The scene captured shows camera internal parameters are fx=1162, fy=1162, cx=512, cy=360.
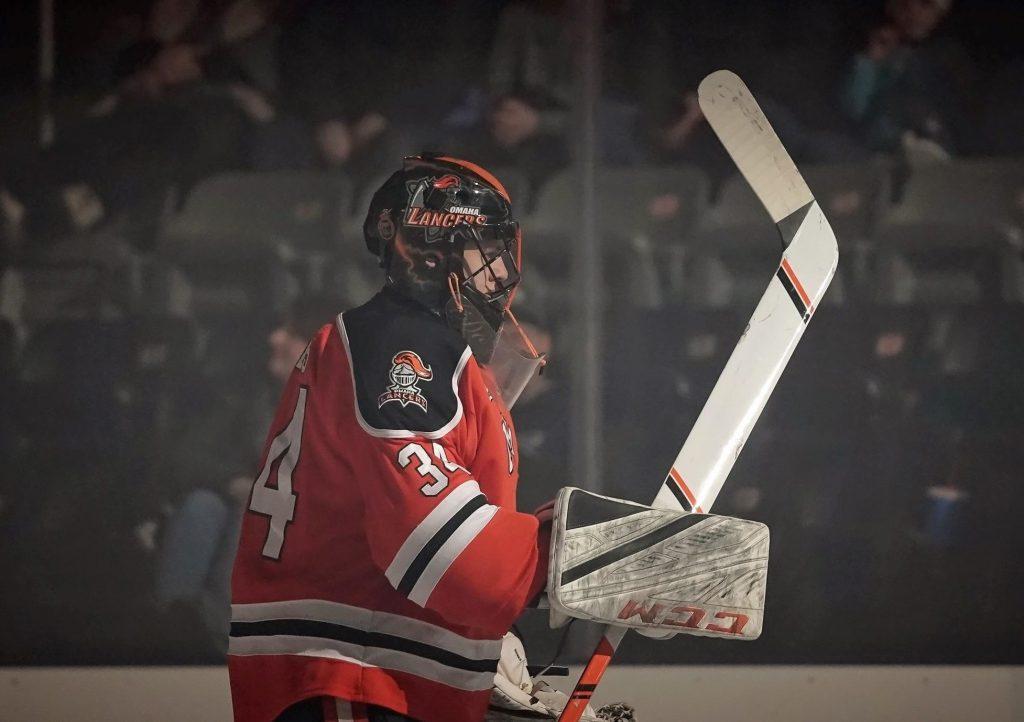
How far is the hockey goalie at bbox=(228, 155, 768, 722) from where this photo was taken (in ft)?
4.21

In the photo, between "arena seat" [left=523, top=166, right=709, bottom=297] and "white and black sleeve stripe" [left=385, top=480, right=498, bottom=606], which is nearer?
"white and black sleeve stripe" [left=385, top=480, right=498, bottom=606]

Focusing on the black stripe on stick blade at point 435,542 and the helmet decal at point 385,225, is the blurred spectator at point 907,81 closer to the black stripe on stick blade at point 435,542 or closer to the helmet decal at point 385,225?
the helmet decal at point 385,225

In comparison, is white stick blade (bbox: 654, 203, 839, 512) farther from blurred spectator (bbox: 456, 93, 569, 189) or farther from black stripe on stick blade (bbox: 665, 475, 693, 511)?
blurred spectator (bbox: 456, 93, 569, 189)

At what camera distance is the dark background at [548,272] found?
2.60 m

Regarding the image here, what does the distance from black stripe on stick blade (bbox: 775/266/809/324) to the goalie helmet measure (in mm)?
380

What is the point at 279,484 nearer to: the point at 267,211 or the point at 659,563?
the point at 659,563

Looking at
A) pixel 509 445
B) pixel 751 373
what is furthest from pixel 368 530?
pixel 751 373

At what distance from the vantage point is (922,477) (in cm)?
261

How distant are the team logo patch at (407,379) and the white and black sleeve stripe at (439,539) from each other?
0.12 metres

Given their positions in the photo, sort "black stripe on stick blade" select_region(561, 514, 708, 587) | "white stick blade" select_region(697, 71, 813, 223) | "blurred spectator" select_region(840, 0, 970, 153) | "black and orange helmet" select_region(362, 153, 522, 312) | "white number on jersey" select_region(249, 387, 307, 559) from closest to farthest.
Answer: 1. "black stripe on stick blade" select_region(561, 514, 708, 587)
2. "white number on jersey" select_region(249, 387, 307, 559)
3. "black and orange helmet" select_region(362, 153, 522, 312)
4. "white stick blade" select_region(697, 71, 813, 223)
5. "blurred spectator" select_region(840, 0, 970, 153)

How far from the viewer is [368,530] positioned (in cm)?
133

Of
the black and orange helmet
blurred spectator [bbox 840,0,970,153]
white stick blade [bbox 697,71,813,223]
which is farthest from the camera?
blurred spectator [bbox 840,0,970,153]

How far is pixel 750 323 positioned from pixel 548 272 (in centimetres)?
106

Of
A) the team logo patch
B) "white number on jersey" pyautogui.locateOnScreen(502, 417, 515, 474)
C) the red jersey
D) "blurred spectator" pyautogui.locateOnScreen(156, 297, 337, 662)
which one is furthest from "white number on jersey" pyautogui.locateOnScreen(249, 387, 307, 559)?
"blurred spectator" pyautogui.locateOnScreen(156, 297, 337, 662)
